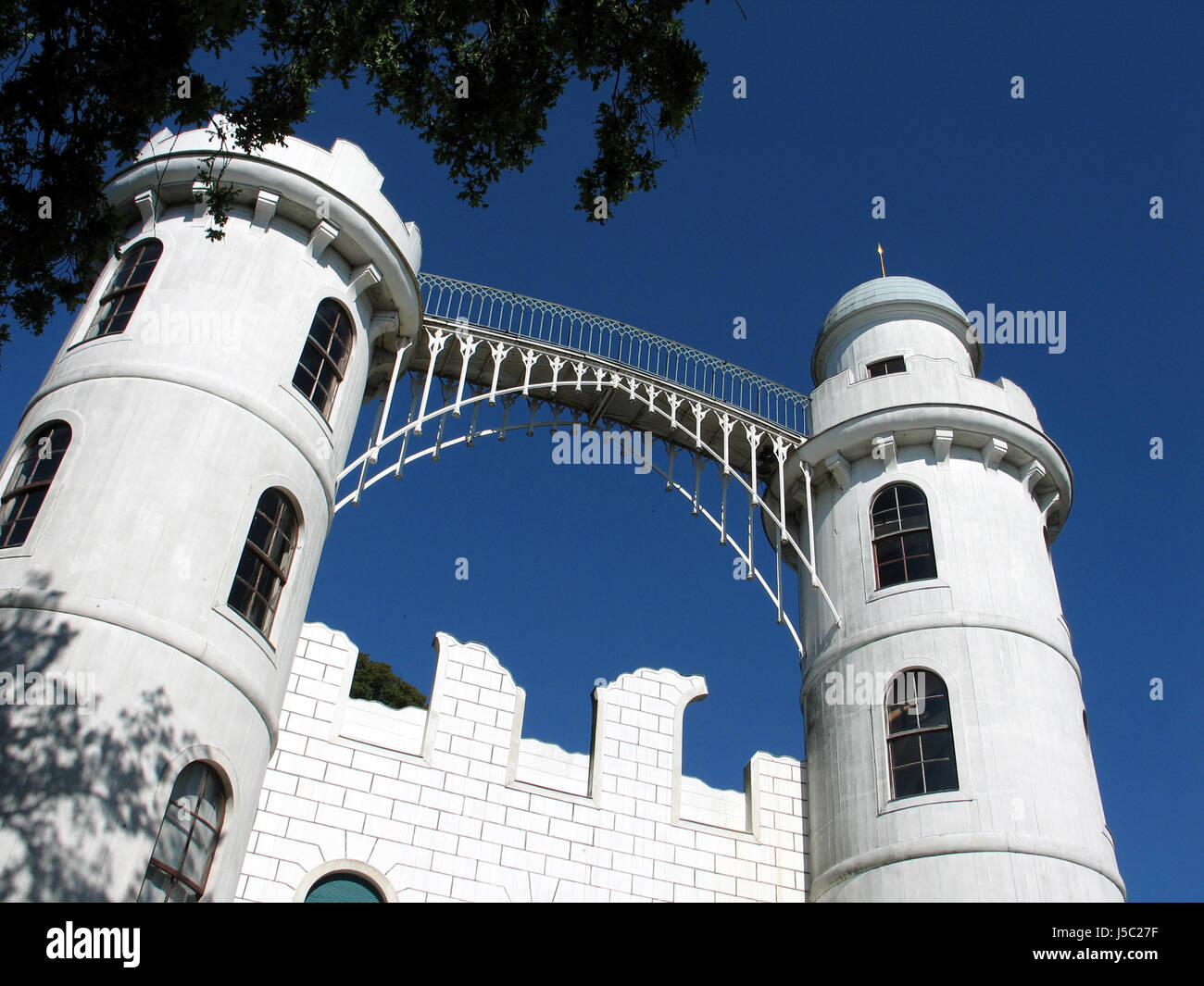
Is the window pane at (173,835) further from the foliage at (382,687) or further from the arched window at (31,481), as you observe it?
the foliage at (382,687)

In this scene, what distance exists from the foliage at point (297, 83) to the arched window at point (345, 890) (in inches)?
320

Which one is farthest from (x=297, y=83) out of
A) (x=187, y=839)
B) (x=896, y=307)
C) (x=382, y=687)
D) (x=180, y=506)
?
(x=382, y=687)

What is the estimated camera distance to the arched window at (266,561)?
1394 cm

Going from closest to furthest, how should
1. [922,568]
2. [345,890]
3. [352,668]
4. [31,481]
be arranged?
[31,481] < [345,890] < [352,668] < [922,568]

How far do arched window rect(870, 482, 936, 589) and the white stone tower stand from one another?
0.12 feet

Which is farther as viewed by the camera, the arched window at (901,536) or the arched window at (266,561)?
the arched window at (901,536)

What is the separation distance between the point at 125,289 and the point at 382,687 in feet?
59.4

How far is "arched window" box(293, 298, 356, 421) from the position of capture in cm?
1609

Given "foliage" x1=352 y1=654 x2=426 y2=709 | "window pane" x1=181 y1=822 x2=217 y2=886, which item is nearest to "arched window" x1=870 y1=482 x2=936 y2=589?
"window pane" x1=181 y1=822 x2=217 y2=886

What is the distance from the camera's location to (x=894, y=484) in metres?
20.0

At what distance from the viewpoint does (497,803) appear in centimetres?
1605

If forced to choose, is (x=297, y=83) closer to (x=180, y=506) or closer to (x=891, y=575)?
(x=180, y=506)

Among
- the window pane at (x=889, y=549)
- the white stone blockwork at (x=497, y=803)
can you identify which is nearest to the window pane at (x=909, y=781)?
the white stone blockwork at (x=497, y=803)
